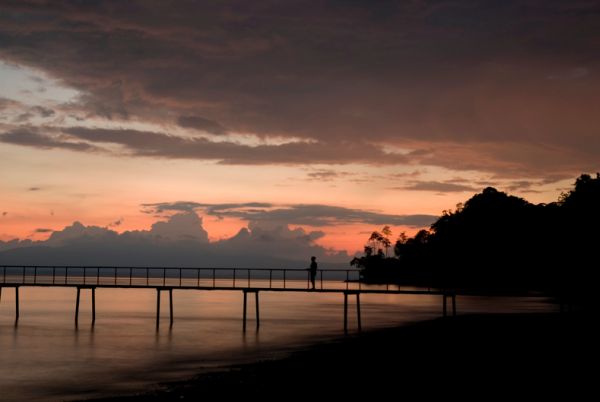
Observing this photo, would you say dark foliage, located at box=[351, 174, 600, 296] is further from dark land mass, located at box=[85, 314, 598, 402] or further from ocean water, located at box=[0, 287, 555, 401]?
dark land mass, located at box=[85, 314, 598, 402]

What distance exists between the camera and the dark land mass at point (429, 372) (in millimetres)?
21266

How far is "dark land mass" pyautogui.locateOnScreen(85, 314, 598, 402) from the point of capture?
21266mm

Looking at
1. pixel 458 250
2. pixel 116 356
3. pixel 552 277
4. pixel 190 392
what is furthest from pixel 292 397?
pixel 458 250

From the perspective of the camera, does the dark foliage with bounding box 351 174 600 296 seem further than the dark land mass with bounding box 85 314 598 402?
Yes

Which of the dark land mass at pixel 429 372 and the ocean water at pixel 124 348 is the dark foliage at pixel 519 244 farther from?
the dark land mass at pixel 429 372

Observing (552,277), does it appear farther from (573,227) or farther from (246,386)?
(246,386)

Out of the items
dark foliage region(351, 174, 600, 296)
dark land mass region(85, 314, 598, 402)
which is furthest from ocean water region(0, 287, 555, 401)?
dark foliage region(351, 174, 600, 296)

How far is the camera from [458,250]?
399 ft

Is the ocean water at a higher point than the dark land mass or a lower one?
lower

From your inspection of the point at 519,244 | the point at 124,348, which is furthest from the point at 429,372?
the point at 519,244

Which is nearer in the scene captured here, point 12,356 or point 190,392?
point 190,392

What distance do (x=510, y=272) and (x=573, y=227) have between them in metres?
23.5

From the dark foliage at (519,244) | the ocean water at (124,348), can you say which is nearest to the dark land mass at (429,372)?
the ocean water at (124,348)

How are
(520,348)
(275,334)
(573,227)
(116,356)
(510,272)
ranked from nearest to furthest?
(520,348) → (116,356) → (275,334) → (573,227) → (510,272)
